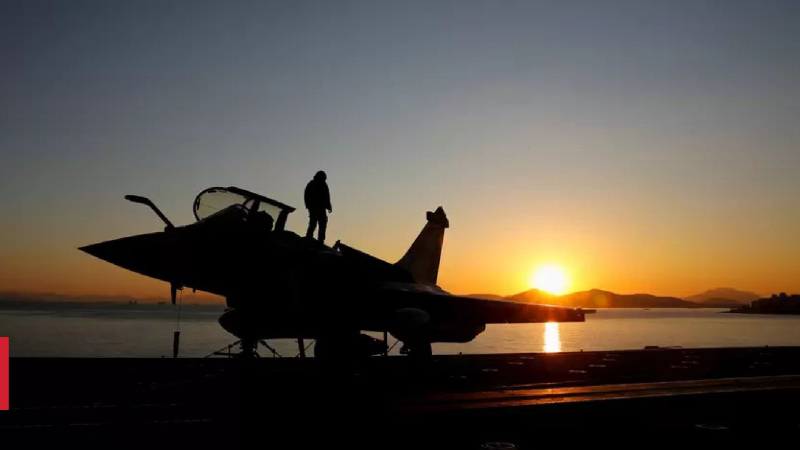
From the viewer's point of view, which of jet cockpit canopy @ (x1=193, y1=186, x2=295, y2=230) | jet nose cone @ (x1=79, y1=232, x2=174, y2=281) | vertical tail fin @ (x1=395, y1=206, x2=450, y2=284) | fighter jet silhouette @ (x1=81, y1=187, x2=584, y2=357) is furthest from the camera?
vertical tail fin @ (x1=395, y1=206, x2=450, y2=284)

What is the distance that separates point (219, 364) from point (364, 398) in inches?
354

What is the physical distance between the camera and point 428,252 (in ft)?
80.5

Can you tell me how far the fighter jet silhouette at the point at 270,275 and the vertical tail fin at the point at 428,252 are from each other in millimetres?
7693

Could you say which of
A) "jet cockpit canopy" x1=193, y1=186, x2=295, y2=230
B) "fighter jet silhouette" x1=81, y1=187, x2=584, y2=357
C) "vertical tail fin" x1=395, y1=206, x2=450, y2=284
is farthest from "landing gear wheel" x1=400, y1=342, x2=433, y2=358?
"vertical tail fin" x1=395, y1=206, x2=450, y2=284

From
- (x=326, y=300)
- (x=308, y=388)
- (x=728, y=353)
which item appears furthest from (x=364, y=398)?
(x=728, y=353)

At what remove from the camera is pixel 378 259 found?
16672 millimetres

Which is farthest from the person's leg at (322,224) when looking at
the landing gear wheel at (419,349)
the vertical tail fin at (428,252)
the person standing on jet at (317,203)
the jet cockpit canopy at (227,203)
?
the vertical tail fin at (428,252)

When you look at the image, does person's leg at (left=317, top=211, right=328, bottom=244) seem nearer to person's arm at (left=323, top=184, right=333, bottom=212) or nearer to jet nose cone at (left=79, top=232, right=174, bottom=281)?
person's arm at (left=323, top=184, right=333, bottom=212)

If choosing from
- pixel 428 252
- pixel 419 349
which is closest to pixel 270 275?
pixel 419 349

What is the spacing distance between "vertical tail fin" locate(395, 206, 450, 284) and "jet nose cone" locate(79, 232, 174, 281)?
40.6ft

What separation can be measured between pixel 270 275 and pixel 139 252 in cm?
277

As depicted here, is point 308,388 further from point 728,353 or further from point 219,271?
point 728,353

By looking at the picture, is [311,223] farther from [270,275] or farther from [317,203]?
[270,275]

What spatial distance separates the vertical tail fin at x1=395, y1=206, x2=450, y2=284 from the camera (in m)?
24.2
